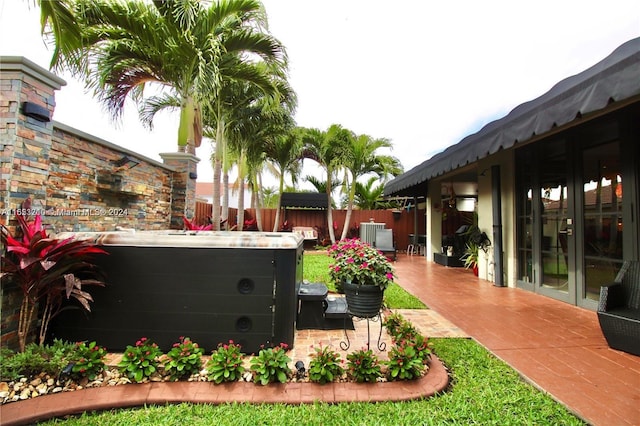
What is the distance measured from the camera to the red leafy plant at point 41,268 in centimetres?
198

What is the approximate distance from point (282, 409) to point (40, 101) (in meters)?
3.13

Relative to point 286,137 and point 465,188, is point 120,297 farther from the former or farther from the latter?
point 465,188

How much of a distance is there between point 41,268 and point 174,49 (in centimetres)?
408

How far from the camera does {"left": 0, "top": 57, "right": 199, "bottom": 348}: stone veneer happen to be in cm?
215

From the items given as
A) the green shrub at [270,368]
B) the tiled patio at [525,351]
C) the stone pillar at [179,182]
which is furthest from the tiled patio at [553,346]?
the stone pillar at [179,182]

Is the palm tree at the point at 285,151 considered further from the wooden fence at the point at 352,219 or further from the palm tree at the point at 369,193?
the palm tree at the point at 369,193

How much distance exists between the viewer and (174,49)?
4621 millimetres

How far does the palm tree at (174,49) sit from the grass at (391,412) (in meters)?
4.45

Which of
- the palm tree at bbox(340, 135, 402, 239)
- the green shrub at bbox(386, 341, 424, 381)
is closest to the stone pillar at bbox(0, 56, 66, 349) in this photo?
the green shrub at bbox(386, 341, 424, 381)

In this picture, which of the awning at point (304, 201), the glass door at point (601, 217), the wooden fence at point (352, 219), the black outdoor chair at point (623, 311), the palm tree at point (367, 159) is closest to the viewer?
the black outdoor chair at point (623, 311)

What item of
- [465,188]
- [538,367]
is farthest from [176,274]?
[465,188]

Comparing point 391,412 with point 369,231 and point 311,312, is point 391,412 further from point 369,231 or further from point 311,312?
point 369,231

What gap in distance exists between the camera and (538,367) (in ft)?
7.48

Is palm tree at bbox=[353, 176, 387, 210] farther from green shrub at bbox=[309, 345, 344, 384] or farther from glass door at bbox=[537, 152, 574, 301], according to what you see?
green shrub at bbox=[309, 345, 344, 384]
